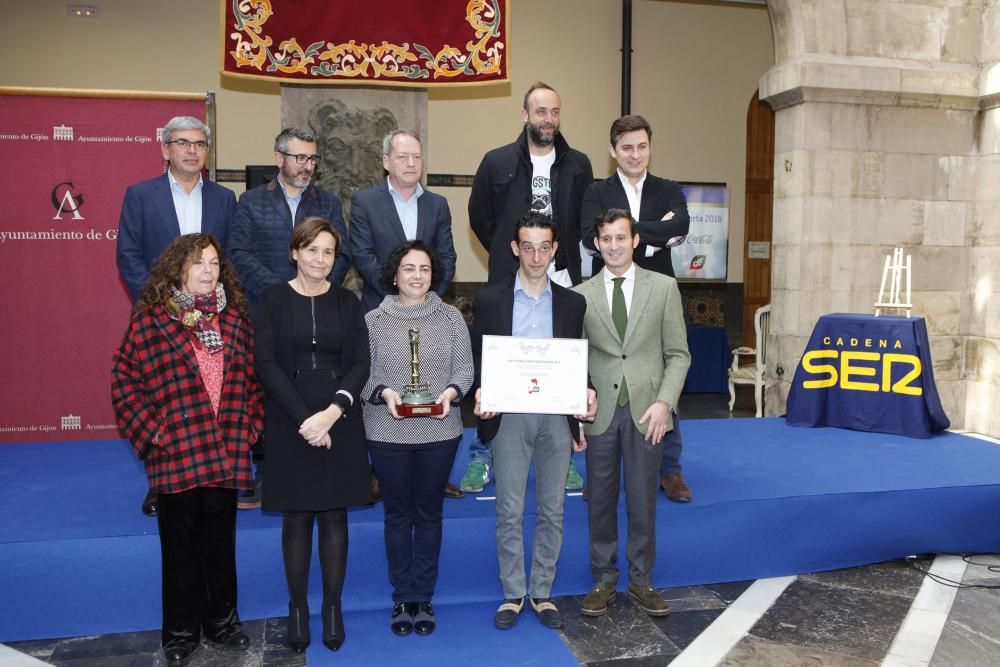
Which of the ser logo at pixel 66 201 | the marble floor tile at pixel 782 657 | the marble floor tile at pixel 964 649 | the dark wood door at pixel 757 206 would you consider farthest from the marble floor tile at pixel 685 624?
the dark wood door at pixel 757 206

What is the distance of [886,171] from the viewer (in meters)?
5.73

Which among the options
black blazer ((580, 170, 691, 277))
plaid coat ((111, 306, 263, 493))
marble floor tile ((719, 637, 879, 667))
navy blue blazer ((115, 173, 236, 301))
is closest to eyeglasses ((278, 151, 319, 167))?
navy blue blazer ((115, 173, 236, 301))

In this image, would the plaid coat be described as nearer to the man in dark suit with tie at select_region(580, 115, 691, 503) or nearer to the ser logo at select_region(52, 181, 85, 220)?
the man in dark suit with tie at select_region(580, 115, 691, 503)

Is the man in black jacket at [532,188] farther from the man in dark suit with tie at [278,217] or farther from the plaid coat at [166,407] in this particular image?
the plaid coat at [166,407]

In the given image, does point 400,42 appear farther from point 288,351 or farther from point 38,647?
point 38,647

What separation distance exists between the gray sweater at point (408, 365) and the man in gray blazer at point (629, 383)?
0.53 metres

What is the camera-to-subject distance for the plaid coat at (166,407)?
251 centimetres

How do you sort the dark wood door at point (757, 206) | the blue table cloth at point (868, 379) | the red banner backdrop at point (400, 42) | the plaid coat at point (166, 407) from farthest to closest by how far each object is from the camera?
the dark wood door at point (757, 206)
the red banner backdrop at point (400, 42)
the blue table cloth at point (868, 379)
the plaid coat at point (166, 407)

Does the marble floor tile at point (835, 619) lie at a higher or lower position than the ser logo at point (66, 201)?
lower

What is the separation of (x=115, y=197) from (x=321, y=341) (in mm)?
2915

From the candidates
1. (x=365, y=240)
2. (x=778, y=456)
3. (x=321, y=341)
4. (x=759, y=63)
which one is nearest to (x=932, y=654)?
(x=778, y=456)

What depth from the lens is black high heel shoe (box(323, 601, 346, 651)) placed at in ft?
9.03

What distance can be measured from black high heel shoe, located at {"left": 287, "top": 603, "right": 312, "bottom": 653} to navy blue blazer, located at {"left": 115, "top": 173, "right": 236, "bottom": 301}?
1.41 metres

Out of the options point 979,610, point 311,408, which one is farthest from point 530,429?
point 979,610
